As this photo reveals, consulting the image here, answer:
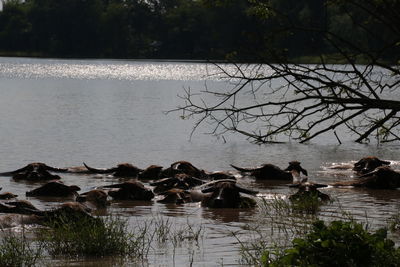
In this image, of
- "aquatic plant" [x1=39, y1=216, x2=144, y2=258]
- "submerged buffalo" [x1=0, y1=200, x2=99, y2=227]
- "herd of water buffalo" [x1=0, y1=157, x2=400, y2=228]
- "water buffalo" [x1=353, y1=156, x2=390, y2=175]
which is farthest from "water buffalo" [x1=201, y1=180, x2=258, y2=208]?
"water buffalo" [x1=353, y1=156, x2=390, y2=175]

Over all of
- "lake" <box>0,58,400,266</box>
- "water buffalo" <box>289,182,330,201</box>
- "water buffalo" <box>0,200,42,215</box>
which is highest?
"water buffalo" <box>0,200,42,215</box>

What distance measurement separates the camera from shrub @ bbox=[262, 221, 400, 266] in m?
8.03

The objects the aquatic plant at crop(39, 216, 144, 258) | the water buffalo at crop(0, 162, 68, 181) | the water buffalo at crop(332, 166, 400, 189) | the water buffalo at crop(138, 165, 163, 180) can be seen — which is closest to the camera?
the aquatic plant at crop(39, 216, 144, 258)

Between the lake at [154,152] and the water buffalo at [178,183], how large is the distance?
4.29 ft

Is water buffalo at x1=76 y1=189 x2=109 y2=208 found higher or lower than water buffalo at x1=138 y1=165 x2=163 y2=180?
higher

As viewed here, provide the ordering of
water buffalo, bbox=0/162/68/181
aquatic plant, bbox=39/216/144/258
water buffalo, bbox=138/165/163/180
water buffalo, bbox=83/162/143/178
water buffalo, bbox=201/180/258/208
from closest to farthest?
aquatic plant, bbox=39/216/144/258 < water buffalo, bbox=201/180/258/208 < water buffalo, bbox=0/162/68/181 < water buffalo, bbox=138/165/163/180 < water buffalo, bbox=83/162/143/178

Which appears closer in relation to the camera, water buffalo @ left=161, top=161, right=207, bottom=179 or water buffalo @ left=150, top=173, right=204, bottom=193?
water buffalo @ left=150, top=173, right=204, bottom=193

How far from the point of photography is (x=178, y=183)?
17.6 m

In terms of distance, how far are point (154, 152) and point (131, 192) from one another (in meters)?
11.7

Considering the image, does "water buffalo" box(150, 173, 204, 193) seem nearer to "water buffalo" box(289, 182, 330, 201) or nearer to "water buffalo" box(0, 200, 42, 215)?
"water buffalo" box(289, 182, 330, 201)

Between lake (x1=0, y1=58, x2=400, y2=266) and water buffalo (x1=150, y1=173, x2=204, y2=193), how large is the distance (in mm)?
1309

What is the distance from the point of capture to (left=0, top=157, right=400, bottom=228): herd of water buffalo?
13562 millimetres

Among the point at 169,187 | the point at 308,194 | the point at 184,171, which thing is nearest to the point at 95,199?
the point at 169,187

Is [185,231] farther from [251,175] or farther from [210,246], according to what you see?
[251,175]
